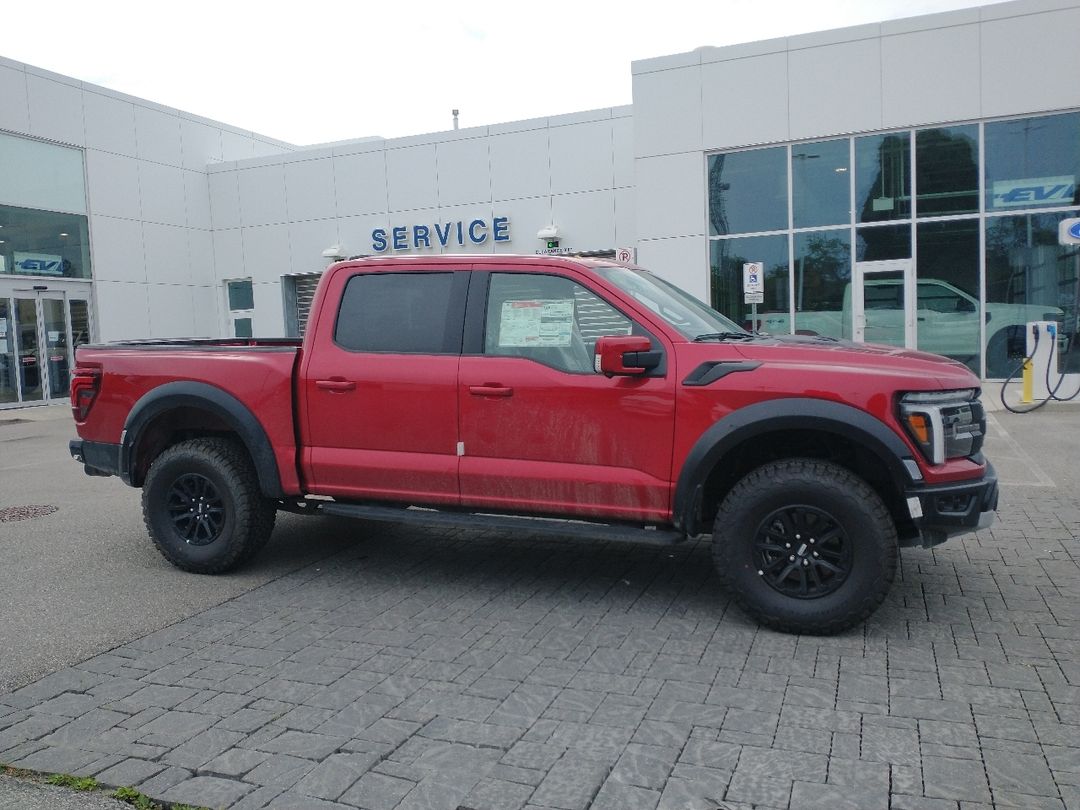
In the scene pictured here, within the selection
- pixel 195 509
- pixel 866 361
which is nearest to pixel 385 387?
pixel 195 509

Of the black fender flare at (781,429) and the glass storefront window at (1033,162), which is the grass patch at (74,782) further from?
the glass storefront window at (1033,162)

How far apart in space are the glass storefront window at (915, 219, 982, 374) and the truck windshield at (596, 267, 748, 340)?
13.1 meters

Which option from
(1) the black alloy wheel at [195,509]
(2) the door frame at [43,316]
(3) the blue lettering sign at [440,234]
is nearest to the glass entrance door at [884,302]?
(3) the blue lettering sign at [440,234]

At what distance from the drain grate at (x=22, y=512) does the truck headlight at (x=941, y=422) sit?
7213mm

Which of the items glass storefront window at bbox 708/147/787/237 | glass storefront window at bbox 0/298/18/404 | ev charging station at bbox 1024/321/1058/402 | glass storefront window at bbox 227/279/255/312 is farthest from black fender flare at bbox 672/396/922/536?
glass storefront window at bbox 227/279/255/312

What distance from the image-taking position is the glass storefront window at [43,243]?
19969 millimetres

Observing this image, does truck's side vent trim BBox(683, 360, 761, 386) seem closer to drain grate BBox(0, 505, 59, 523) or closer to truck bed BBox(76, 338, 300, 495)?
truck bed BBox(76, 338, 300, 495)

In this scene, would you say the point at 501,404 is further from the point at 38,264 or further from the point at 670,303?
the point at 38,264

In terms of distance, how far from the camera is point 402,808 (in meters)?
3.00

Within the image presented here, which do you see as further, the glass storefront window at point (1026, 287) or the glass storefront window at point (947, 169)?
the glass storefront window at point (947, 169)

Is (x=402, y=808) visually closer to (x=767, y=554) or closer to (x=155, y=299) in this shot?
(x=767, y=554)

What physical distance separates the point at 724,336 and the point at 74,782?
144 inches

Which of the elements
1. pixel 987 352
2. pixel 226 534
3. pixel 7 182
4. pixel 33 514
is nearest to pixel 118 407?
pixel 226 534

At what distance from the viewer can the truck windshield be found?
5078 millimetres
